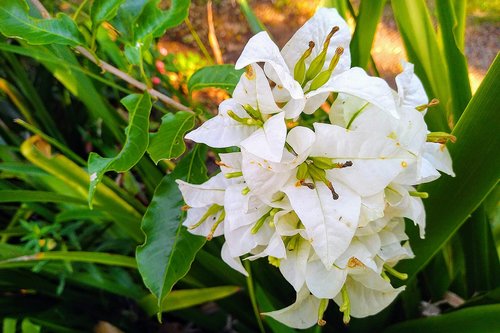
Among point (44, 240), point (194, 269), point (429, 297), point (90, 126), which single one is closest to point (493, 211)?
point (429, 297)

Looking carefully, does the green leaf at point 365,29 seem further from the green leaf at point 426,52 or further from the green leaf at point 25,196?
the green leaf at point 25,196

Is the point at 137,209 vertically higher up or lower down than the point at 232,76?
lower down

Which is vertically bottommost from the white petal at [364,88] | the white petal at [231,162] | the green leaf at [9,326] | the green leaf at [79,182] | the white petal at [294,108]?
the green leaf at [9,326]

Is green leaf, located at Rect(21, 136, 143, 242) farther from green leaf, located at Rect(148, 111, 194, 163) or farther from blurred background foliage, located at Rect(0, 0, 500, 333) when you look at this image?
green leaf, located at Rect(148, 111, 194, 163)

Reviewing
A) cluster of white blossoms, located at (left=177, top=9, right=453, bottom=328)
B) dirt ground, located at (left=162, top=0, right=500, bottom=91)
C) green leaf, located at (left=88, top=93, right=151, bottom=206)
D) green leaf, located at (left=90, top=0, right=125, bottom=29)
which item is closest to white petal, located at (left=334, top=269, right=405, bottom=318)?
cluster of white blossoms, located at (left=177, top=9, right=453, bottom=328)

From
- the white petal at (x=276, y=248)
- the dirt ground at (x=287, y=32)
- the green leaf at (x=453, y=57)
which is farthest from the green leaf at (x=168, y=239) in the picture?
the dirt ground at (x=287, y=32)

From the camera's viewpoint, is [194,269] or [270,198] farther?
[194,269]

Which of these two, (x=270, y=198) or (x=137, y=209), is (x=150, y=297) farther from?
(x=270, y=198)
